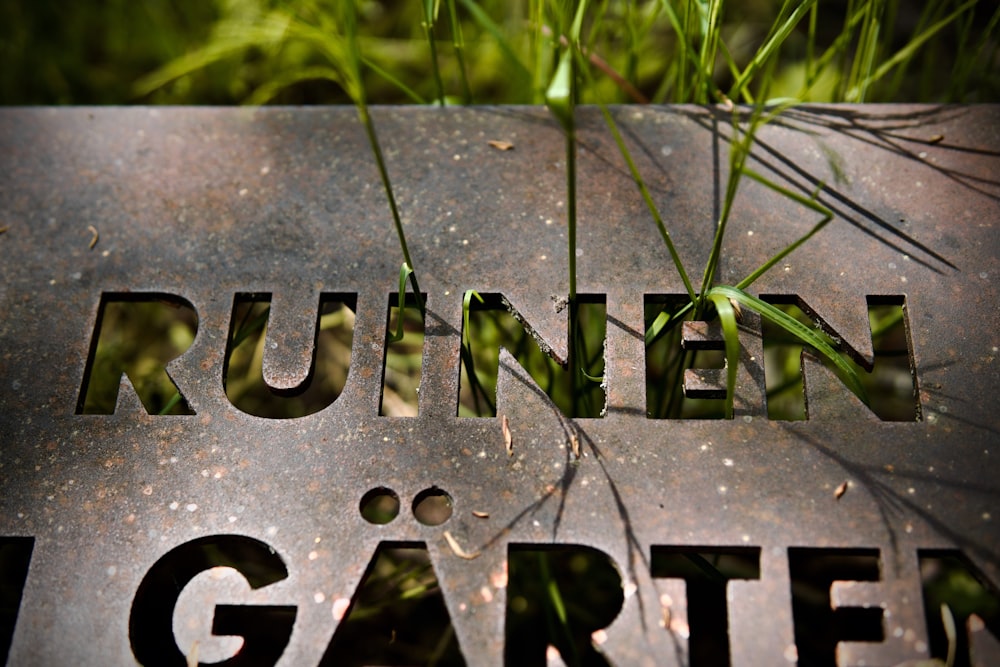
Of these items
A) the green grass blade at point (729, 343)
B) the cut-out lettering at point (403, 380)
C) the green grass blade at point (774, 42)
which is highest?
the green grass blade at point (774, 42)

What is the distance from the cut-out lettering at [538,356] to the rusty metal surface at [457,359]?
0.03 metres

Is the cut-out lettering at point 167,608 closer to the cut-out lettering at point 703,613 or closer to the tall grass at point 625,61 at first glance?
the tall grass at point 625,61

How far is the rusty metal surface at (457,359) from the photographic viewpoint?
0.93 meters

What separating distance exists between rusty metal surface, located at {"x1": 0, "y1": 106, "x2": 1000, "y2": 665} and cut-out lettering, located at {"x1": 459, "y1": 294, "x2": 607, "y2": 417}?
0.09 feet

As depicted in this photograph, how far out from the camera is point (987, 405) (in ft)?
3.18

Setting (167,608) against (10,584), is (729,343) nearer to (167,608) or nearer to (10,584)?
(167,608)

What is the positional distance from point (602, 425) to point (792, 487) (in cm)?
21

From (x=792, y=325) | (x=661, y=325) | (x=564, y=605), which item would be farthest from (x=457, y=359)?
(x=564, y=605)

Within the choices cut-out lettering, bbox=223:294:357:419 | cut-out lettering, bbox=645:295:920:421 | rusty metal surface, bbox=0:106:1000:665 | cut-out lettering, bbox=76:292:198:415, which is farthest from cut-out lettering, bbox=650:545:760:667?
cut-out lettering, bbox=76:292:198:415

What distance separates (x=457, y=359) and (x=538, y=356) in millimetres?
444

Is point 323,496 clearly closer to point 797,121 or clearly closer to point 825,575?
point 797,121

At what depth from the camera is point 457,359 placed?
40.9 inches

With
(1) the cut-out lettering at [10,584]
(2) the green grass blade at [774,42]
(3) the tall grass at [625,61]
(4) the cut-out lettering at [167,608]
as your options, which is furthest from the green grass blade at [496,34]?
(1) the cut-out lettering at [10,584]

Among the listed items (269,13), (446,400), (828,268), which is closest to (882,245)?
(828,268)
